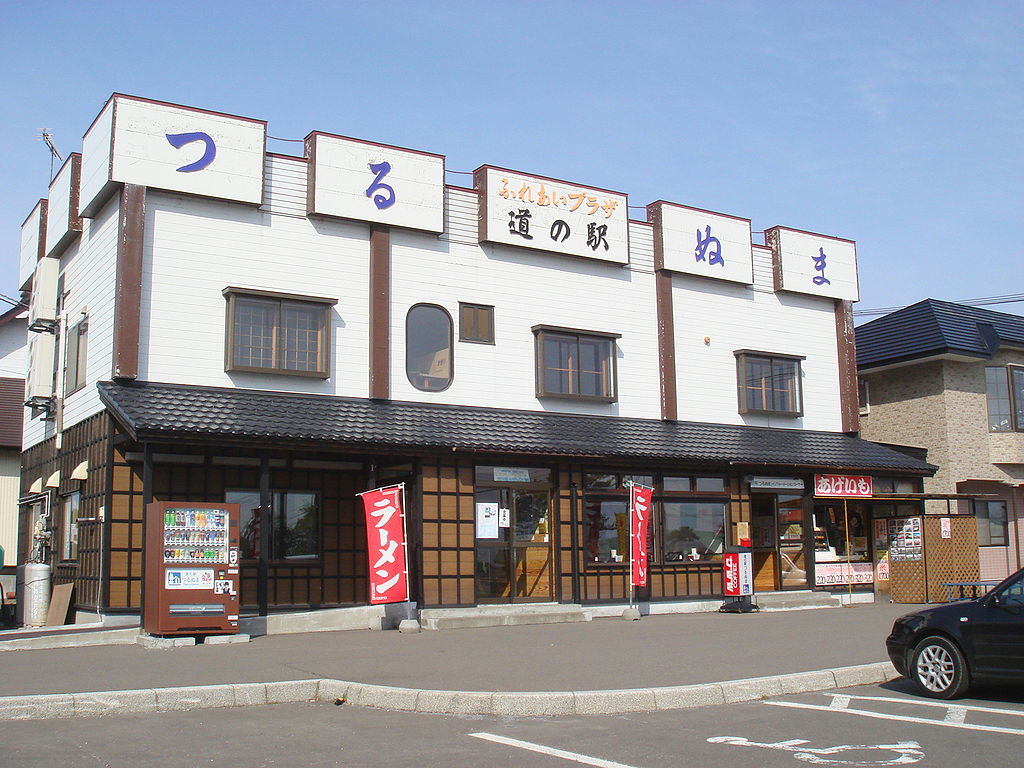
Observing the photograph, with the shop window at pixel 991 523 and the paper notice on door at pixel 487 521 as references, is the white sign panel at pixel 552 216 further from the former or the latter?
the shop window at pixel 991 523

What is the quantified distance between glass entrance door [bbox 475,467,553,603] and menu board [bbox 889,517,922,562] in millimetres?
7957

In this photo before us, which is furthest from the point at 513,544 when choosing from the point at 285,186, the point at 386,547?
the point at 285,186

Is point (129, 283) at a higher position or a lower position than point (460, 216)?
lower

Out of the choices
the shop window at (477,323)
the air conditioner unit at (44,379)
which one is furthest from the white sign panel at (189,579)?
the air conditioner unit at (44,379)

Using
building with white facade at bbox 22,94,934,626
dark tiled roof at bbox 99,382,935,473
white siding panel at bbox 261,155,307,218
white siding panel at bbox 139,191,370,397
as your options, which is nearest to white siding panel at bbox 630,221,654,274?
building with white facade at bbox 22,94,934,626

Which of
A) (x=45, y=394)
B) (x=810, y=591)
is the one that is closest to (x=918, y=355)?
(x=810, y=591)

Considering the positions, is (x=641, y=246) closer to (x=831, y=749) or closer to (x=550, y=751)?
(x=831, y=749)

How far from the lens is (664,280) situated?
72.0 feet

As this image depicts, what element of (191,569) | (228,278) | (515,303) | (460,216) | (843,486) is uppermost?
(460,216)

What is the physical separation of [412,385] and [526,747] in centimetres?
1164

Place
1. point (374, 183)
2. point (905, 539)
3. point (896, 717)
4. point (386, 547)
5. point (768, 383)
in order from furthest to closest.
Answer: point (768, 383) → point (905, 539) → point (374, 183) → point (386, 547) → point (896, 717)

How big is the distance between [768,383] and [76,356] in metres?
14.5

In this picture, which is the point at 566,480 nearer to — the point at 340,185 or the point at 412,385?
the point at 412,385

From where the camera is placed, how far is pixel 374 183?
61.4ft
